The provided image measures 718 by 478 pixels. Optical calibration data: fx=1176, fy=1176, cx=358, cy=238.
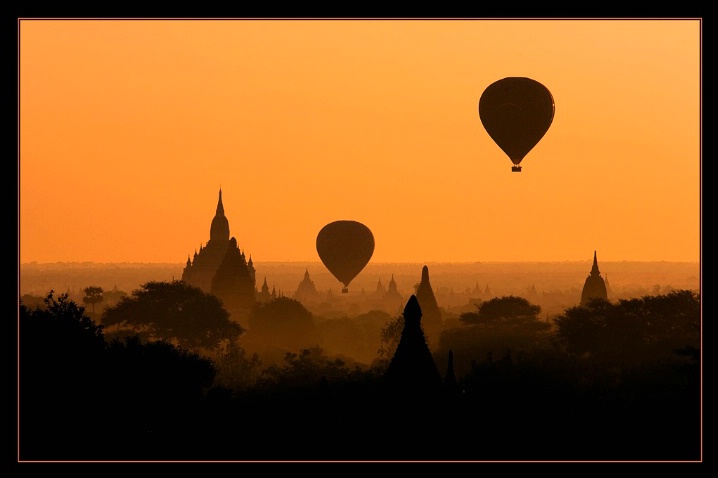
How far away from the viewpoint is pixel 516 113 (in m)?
42.6

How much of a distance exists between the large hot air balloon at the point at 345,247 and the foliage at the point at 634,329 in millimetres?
12653

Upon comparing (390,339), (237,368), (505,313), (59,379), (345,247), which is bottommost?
(237,368)

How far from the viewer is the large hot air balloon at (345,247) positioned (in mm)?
70312

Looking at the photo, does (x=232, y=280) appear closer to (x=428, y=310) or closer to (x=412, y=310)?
(x=428, y=310)

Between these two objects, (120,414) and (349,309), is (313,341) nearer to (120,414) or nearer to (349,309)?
(349,309)

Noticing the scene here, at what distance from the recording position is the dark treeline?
2409 cm

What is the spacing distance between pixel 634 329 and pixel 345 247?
17.5m

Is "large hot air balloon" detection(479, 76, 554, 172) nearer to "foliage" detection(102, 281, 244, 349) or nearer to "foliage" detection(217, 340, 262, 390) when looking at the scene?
"foliage" detection(217, 340, 262, 390)

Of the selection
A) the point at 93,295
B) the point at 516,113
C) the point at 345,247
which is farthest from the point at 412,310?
the point at 93,295

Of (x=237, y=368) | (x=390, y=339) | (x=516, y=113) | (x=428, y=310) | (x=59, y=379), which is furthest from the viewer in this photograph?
(x=428, y=310)

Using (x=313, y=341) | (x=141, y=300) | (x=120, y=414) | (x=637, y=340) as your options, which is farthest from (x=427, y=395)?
(x=313, y=341)

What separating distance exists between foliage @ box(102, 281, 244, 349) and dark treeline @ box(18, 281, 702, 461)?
11.2 feet

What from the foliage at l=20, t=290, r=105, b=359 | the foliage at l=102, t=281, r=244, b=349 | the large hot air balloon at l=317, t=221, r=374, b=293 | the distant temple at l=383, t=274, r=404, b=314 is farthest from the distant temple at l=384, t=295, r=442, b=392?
the distant temple at l=383, t=274, r=404, b=314

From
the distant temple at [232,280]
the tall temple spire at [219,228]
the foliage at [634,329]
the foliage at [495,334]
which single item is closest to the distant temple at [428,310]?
the foliage at [495,334]
